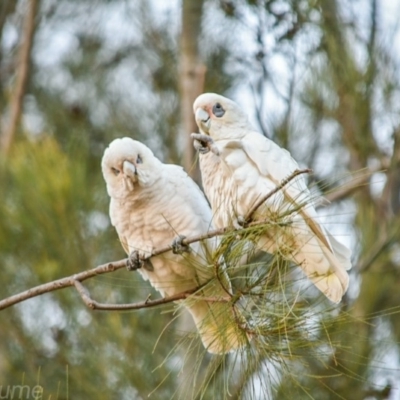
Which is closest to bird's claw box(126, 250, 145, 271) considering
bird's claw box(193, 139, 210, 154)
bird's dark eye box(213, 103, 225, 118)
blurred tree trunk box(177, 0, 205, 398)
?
bird's claw box(193, 139, 210, 154)

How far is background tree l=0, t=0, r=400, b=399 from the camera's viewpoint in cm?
367

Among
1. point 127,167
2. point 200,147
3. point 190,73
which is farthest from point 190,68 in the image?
point 200,147

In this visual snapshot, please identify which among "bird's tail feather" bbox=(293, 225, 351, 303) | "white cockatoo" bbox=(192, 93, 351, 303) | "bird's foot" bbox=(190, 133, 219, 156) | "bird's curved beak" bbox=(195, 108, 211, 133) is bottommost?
"bird's tail feather" bbox=(293, 225, 351, 303)

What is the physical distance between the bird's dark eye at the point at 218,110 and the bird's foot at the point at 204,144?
16 cm

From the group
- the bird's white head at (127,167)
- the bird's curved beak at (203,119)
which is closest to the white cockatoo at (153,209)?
the bird's white head at (127,167)

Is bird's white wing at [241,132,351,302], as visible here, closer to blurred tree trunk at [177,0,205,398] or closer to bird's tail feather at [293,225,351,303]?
bird's tail feather at [293,225,351,303]

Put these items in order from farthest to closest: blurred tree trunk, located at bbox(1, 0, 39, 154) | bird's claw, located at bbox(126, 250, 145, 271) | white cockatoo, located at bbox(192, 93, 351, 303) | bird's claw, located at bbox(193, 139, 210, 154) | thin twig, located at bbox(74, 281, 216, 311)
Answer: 1. blurred tree trunk, located at bbox(1, 0, 39, 154)
2. bird's claw, located at bbox(126, 250, 145, 271)
3. bird's claw, located at bbox(193, 139, 210, 154)
4. white cockatoo, located at bbox(192, 93, 351, 303)
5. thin twig, located at bbox(74, 281, 216, 311)

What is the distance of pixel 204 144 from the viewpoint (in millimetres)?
2623

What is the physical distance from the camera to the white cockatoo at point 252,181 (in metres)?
2.50

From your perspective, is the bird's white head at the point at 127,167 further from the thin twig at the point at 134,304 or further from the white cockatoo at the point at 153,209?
the thin twig at the point at 134,304

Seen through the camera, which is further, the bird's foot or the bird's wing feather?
the bird's wing feather

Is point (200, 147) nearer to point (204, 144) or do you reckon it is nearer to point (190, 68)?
point (204, 144)

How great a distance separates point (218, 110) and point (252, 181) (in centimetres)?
32

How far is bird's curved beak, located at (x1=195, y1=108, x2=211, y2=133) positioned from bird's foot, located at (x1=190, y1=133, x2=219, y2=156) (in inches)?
5.8
